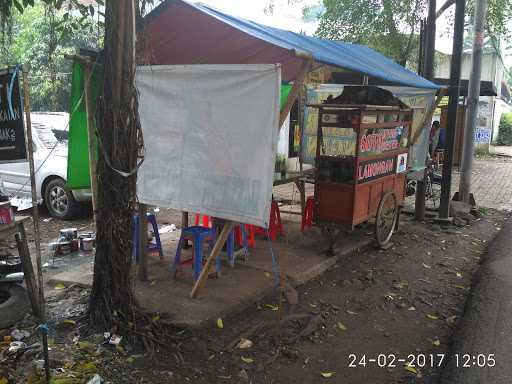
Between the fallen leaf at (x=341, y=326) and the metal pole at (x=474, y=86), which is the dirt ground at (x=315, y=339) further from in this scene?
the metal pole at (x=474, y=86)

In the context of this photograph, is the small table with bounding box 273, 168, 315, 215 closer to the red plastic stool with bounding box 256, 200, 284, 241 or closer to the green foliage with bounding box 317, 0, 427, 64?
the red plastic stool with bounding box 256, 200, 284, 241

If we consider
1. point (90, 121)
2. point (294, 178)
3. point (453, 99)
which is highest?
point (453, 99)

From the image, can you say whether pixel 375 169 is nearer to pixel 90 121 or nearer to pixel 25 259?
pixel 90 121

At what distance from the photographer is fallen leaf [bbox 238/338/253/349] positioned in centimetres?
382

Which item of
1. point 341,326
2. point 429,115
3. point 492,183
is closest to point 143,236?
point 341,326

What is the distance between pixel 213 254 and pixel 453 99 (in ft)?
18.8

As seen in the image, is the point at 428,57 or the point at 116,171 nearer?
the point at 116,171

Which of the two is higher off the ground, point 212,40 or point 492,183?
point 212,40

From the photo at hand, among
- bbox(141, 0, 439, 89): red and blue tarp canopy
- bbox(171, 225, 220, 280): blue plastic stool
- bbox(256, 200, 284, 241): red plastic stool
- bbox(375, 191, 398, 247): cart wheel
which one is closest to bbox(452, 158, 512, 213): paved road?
bbox(375, 191, 398, 247): cart wheel

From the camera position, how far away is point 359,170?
5.68m

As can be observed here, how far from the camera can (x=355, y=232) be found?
23.6 feet

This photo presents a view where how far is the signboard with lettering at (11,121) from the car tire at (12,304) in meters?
1.13

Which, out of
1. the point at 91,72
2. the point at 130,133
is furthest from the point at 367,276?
the point at 91,72

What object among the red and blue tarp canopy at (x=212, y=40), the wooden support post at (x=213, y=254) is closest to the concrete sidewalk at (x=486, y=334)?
the wooden support post at (x=213, y=254)
